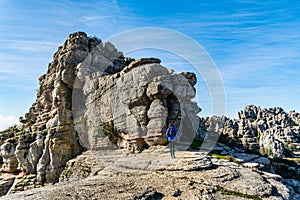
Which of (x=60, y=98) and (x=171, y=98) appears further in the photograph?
(x=60, y=98)

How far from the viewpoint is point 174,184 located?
14164 mm

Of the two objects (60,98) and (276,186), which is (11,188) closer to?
(60,98)

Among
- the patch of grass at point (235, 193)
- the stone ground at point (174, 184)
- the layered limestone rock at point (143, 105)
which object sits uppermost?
the layered limestone rock at point (143, 105)

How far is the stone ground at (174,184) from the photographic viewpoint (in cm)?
1271

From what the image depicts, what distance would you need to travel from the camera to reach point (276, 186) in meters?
14.6

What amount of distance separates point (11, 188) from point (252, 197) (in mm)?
35994

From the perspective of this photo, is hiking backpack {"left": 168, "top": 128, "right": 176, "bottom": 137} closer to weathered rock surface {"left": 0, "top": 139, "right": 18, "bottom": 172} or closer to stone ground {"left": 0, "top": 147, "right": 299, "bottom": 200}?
stone ground {"left": 0, "top": 147, "right": 299, "bottom": 200}

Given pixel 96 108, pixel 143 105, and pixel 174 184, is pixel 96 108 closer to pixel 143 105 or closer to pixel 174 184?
pixel 143 105

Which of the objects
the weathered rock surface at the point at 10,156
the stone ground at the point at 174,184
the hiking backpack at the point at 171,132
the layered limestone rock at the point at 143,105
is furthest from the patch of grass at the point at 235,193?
the weathered rock surface at the point at 10,156

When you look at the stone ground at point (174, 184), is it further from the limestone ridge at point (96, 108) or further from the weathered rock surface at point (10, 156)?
the weathered rock surface at point (10, 156)

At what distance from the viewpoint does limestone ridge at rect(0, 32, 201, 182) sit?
984 inches

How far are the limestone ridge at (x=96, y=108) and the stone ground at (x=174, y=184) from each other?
21.5ft

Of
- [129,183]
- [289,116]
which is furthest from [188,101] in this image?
[289,116]

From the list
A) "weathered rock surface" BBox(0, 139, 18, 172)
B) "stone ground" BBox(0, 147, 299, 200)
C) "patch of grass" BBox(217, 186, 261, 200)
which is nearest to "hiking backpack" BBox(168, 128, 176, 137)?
"stone ground" BBox(0, 147, 299, 200)
